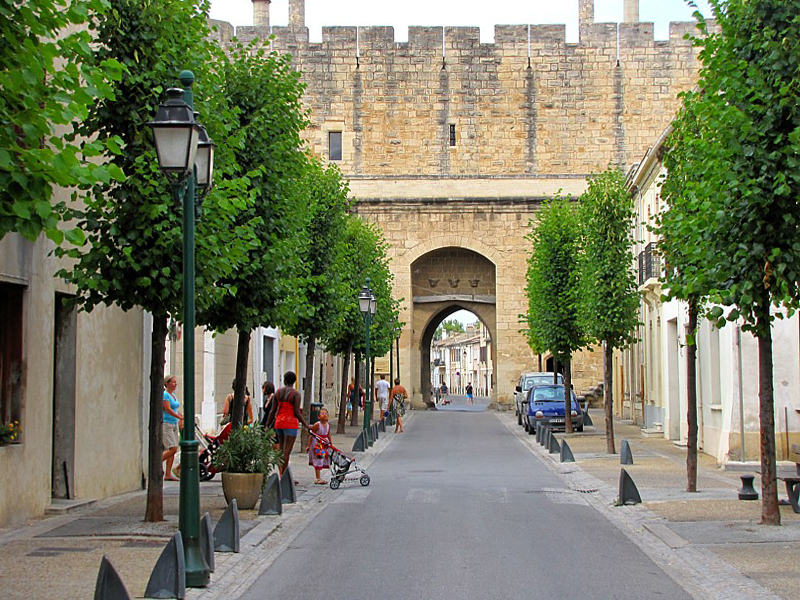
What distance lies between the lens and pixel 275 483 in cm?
1378

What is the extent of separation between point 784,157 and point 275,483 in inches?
277

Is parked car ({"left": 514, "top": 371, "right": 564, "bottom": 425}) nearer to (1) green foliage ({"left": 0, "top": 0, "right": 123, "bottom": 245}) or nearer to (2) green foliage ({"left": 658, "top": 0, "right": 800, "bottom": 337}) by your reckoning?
(2) green foliage ({"left": 658, "top": 0, "right": 800, "bottom": 337})

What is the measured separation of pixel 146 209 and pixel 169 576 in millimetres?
4515

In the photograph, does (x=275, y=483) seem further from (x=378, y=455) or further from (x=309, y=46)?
(x=309, y=46)

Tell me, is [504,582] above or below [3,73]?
below

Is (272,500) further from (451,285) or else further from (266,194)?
(451,285)

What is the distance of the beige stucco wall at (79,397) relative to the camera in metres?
12.8

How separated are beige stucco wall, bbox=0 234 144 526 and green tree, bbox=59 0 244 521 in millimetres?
1508

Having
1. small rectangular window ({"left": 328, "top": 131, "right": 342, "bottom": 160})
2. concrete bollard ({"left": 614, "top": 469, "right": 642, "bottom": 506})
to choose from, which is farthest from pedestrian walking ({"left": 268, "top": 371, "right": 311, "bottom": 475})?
small rectangular window ({"left": 328, "top": 131, "right": 342, "bottom": 160})

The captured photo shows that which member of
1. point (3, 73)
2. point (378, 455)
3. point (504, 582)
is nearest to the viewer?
point (3, 73)

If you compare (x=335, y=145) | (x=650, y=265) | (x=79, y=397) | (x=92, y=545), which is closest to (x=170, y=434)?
(x=79, y=397)

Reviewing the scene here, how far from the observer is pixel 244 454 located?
13773mm

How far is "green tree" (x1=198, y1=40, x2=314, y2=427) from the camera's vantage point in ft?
53.9

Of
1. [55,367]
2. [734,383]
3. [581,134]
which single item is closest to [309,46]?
[581,134]
